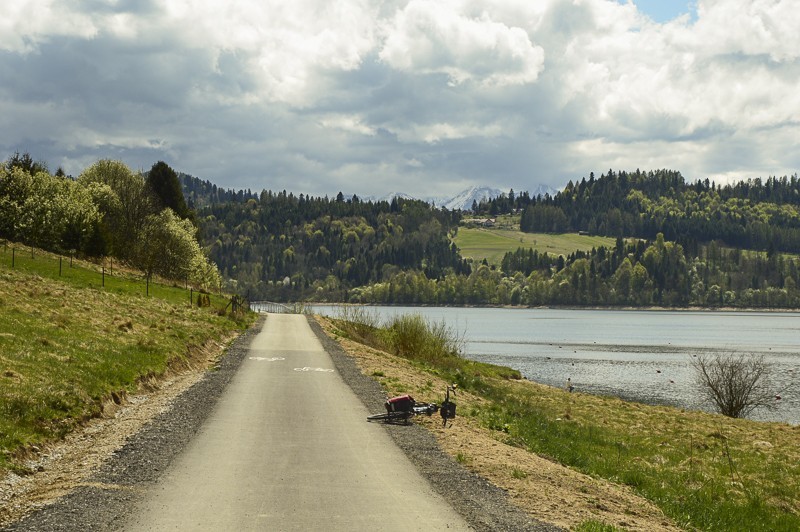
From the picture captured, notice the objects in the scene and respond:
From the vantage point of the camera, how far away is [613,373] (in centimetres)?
7519

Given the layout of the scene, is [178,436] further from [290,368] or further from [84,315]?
[84,315]

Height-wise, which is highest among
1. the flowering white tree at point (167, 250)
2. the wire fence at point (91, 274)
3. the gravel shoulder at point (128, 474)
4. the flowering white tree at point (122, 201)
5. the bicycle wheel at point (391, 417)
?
the flowering white tree at point (122, 201)

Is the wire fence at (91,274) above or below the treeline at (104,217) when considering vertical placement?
below

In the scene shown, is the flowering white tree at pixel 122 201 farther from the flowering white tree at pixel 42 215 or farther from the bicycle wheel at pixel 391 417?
the bicycle wheel at pixel 391 417

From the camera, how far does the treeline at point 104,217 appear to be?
85.4 m

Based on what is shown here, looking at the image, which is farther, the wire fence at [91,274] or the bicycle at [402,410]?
the wire fence at [91,274]

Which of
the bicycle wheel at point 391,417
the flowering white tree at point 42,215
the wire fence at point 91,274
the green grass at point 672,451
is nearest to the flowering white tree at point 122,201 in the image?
the flowering white tree at point 42,215

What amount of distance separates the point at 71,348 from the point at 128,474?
1353 centimetres

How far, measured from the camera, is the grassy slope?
59.6 feet

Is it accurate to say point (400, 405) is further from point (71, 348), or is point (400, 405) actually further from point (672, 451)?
point (672, 451)

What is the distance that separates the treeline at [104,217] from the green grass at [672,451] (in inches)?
1895

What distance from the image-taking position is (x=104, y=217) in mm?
102625

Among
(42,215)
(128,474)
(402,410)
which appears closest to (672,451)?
(402,410)

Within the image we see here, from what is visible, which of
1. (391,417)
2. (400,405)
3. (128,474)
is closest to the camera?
(128,474)
